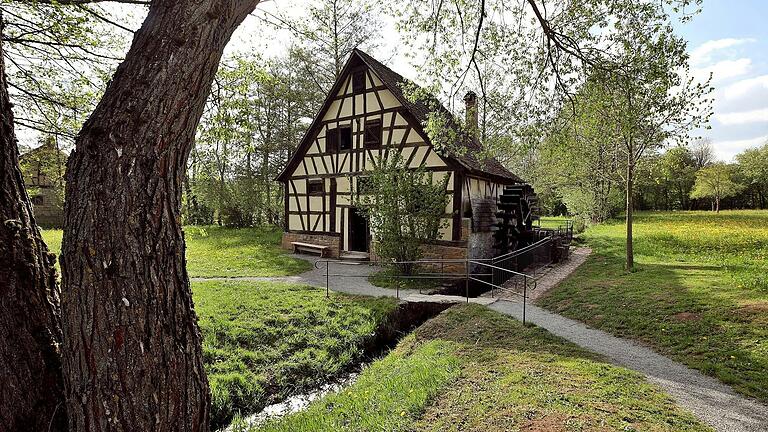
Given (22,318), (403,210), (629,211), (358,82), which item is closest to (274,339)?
(22,318)

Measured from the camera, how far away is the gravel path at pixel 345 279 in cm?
963

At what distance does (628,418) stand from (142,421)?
A: 12.8 ft

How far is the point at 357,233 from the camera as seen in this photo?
48.7 feet

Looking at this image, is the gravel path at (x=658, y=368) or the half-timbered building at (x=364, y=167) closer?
the gravel path at (x=658, y=368)

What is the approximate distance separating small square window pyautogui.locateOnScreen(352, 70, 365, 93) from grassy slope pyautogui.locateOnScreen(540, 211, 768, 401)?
9294 millimetres

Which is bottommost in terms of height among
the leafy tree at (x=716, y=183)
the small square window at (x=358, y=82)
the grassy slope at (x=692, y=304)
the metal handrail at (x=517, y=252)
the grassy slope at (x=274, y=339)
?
the grassy slope at (x=274, y=339)

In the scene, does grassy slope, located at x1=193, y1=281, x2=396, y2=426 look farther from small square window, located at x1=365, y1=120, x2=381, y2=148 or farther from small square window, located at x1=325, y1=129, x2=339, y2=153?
small square window, located at x1=325, y1=129, x2=339, y2=153

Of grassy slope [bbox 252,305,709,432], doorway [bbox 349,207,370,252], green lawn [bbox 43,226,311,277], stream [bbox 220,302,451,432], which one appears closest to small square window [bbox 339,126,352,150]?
doorway [bbox 349,207,370,252]

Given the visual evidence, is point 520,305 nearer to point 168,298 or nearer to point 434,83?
point 434,83

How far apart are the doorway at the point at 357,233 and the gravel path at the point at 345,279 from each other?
45.1 inches

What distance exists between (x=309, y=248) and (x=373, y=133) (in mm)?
5264

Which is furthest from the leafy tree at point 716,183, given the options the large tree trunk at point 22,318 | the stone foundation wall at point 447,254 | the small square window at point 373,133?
the large tree trunk at point 22,318

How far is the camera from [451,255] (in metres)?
11.9

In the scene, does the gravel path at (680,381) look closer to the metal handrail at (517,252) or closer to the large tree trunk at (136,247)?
the metal handrail at (517,252)
